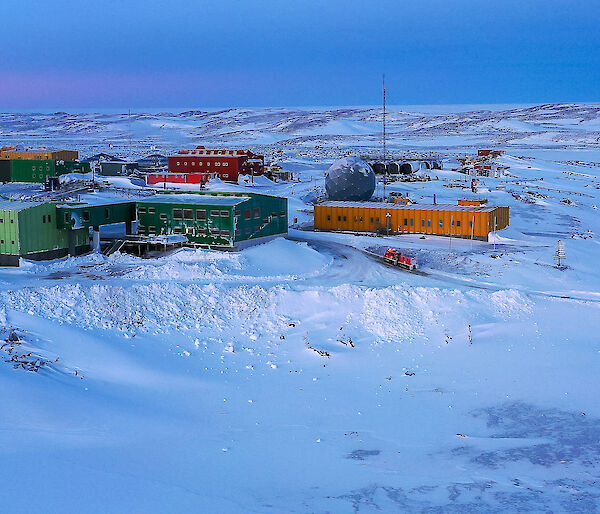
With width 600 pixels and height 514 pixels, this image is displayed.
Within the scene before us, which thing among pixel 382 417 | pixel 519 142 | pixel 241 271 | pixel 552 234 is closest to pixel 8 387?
pixel 382 417

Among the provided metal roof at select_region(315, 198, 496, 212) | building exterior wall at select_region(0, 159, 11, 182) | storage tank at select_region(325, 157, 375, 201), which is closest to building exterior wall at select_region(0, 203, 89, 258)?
metal roof at select_region(315, 198, 496, 212)

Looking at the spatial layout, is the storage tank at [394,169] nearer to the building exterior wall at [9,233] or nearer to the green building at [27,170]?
the green building at [27,170]

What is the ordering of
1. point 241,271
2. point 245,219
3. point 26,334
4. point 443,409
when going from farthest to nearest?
point 245,219, point 241,271, point 26,334, point 443,409

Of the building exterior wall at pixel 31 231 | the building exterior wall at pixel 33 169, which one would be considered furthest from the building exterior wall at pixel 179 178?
the building exterior wall at pixel 31 231

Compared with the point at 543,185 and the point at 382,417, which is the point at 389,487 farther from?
the point at 543,185

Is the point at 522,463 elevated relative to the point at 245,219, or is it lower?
lower

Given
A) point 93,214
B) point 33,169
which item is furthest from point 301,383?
point 33,169
